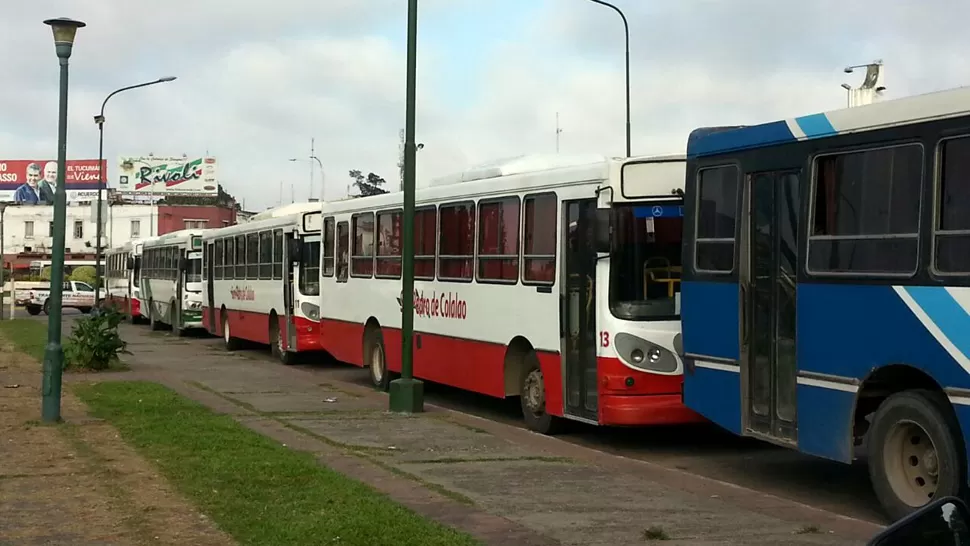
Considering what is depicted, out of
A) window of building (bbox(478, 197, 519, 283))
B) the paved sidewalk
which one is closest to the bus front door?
the paved sidewalk

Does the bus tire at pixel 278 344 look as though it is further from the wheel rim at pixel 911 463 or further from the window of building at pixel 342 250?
the wheel rim at pixel 911 463

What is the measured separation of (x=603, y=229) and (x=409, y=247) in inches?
151

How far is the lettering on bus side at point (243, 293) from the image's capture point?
89.8ft

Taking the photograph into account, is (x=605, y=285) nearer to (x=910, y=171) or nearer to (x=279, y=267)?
(x=910, y=171)

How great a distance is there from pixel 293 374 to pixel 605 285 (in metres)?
11.1

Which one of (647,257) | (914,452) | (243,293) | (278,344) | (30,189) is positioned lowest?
(278,344)

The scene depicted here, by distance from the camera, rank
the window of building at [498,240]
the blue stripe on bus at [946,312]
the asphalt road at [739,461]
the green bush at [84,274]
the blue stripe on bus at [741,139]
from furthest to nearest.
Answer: the green bush at [84,274], the window of building at [498,240], the asphalt road at [739,461], the blue stripe on bus at [741,139], the blue stripe on bus at [946,312]

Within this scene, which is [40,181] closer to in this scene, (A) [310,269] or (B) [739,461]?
(A) [310,269]

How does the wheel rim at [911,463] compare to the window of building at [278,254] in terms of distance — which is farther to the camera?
the window of building at [278,254]

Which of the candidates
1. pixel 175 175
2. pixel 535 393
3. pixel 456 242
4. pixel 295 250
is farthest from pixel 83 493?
pixel 175 175

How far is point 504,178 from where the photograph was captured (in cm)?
1470

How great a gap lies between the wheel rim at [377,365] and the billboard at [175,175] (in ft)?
286

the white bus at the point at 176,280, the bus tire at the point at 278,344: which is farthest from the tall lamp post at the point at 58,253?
the white bus at the point at 176,280

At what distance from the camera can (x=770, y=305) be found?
10.0 meters
